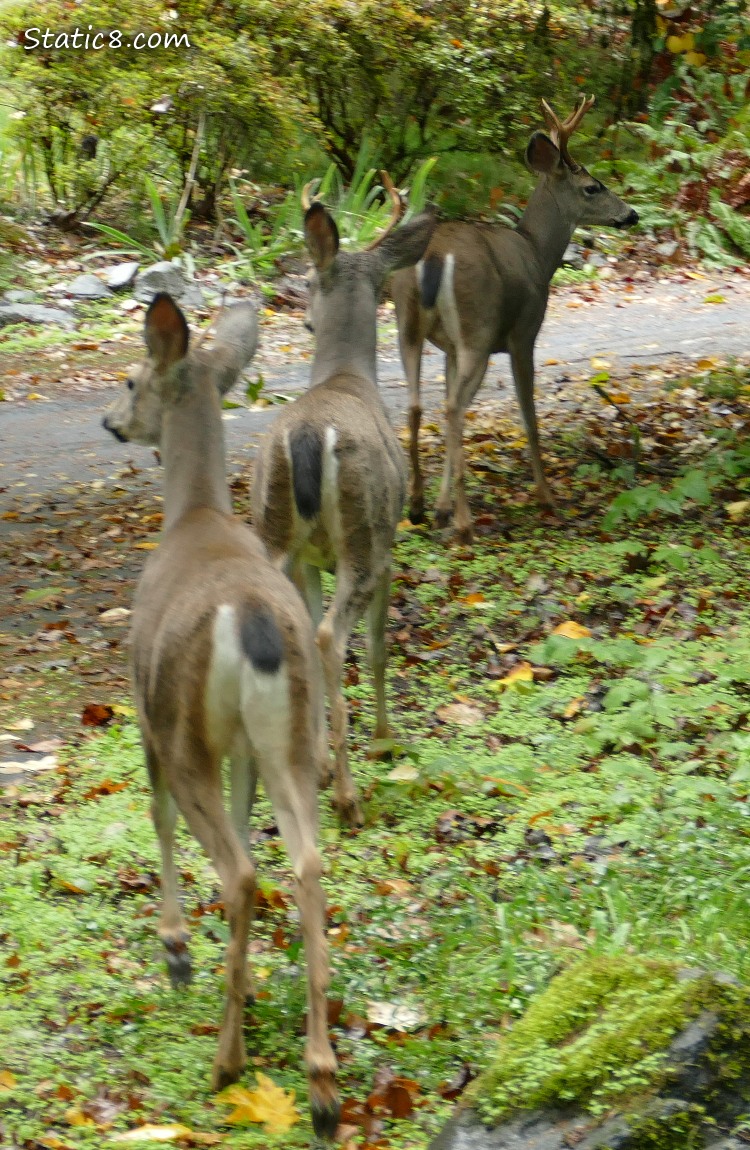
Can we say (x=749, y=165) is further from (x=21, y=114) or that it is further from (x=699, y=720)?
(x=699, y=720)

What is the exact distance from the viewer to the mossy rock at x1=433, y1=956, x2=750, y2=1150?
10.1 ft

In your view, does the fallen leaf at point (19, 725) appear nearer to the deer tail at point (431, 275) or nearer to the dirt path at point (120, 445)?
the dirt path at point (120, 445)

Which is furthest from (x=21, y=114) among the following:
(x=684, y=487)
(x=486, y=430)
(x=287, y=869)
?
(x=287, y=869)

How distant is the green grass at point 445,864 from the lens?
3.98 m

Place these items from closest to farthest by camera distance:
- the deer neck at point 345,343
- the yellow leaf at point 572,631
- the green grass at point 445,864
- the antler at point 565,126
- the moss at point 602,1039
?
the moss at point 602,1039 < the green grass at point 445,864 < the deer neck at point 345,343 < the yellow leaf at point 572,631 < the antler at point 565,126

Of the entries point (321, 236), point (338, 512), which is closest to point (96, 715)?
point (338, 512)

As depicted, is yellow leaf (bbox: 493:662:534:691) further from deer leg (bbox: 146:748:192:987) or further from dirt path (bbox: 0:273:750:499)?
dirt path (bbox: 0:273:750:499)

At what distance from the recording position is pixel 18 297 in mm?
13773

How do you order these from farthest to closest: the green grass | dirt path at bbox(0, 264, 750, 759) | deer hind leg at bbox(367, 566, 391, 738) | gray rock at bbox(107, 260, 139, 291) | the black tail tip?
gray rock at bbox(107, 260, 139, 291)
dirt path at bbox(0, 264, 750, 759)
deer hind leg at bbox(367, 566, 391, 738)
the green grass
the black tail tip

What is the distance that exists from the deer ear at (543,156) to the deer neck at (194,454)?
5.44 m

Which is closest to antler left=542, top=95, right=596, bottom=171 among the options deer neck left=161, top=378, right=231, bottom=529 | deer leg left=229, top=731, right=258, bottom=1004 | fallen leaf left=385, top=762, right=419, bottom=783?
fallen leaf left=385, top=762, right=419, bottom=783

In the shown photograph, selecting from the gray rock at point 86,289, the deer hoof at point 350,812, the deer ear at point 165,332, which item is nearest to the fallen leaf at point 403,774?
the deer hoof at point 350,812

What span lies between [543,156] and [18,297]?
5924mm

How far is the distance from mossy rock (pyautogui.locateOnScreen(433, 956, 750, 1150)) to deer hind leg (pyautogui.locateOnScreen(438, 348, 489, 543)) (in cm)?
536
